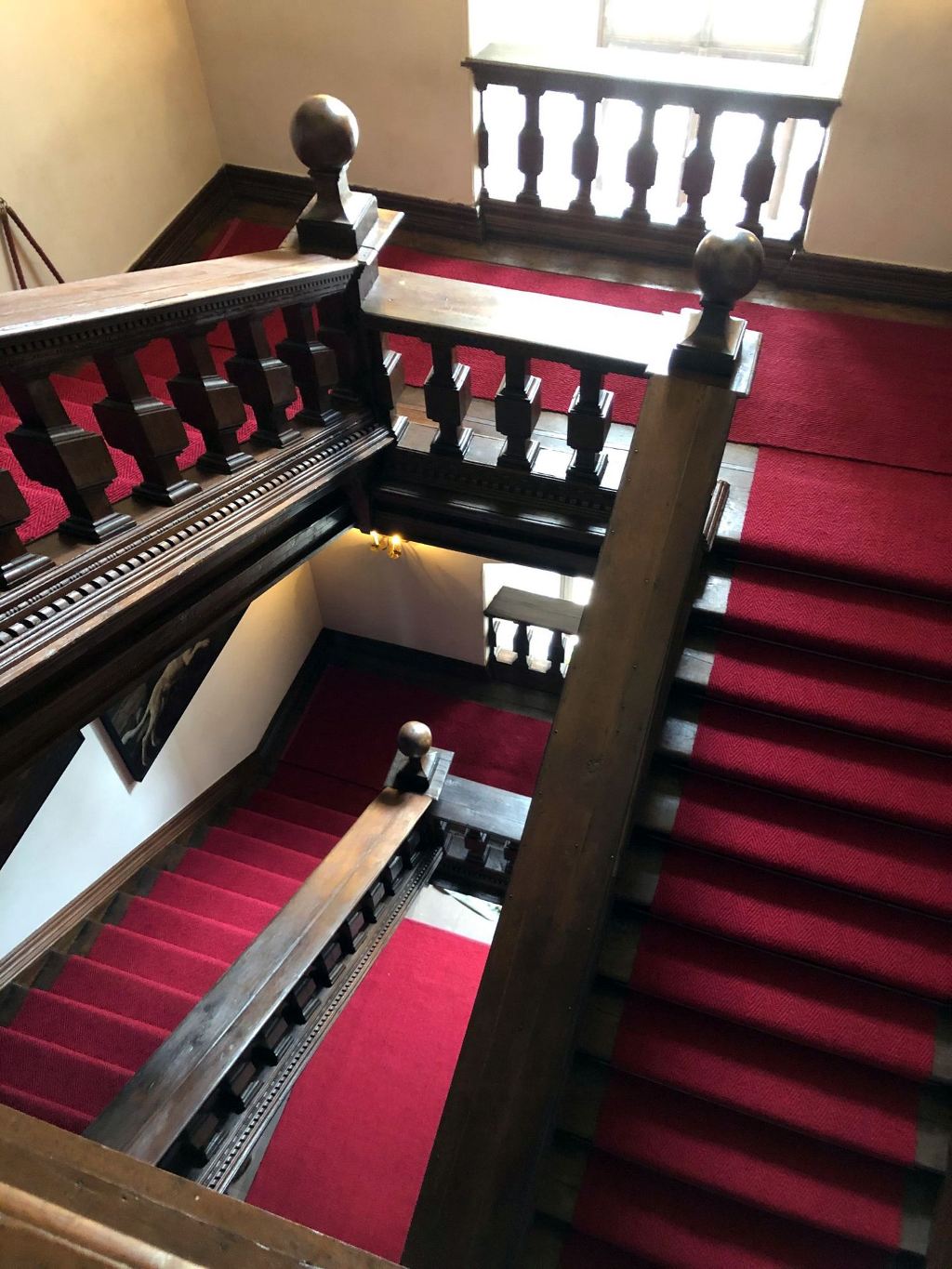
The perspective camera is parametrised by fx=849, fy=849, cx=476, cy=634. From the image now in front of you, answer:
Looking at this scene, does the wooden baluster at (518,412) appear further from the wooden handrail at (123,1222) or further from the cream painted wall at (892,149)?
the wooden handrail at (123,1222)

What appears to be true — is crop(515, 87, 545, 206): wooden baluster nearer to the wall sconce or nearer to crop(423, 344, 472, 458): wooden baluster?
crop(423, 344, 472, 458): wooden baluster

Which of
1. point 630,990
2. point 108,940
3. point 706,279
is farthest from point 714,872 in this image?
point 108,940

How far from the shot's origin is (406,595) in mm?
4973

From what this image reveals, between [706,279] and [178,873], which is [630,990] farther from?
[178,873]

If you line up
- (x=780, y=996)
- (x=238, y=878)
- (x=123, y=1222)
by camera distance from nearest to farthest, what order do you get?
(x=123, y=1222) → (x=780, y=996) → (x=238, y=878)

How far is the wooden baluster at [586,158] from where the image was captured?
3219mm

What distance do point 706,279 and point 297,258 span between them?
38.5 inches

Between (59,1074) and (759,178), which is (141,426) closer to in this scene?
(59,1074)

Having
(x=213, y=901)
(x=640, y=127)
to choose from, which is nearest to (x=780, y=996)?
(x=213, y=901)

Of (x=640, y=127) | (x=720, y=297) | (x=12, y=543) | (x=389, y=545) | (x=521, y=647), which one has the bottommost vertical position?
(x=12, y=543)

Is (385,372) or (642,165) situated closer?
(385,372)

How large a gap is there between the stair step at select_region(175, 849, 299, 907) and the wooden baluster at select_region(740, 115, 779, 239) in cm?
331

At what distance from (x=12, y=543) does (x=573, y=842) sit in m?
1.21

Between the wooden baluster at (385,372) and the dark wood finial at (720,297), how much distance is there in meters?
0.88
